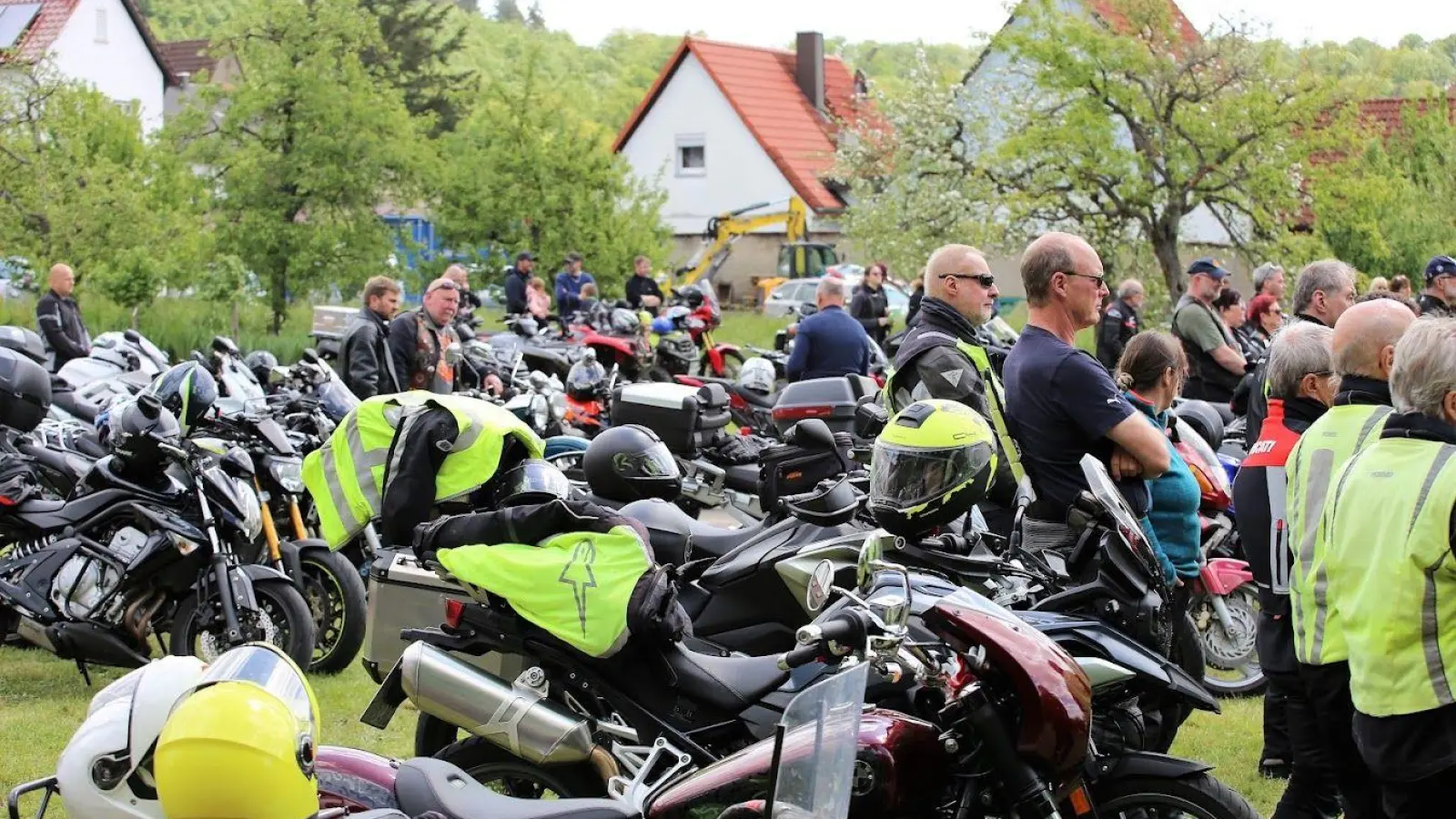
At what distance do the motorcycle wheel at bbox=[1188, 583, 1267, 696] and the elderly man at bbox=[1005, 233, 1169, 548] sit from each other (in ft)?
8.34

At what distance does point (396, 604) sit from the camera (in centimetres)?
541

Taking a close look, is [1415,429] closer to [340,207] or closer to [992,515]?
[992,515]

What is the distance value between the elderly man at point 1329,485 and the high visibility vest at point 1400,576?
18.0 inches

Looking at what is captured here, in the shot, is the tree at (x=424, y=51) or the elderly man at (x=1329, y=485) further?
the tree at (x=424, y=51)

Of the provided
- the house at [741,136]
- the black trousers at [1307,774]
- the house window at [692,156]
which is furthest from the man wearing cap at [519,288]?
the house window at [692,156]

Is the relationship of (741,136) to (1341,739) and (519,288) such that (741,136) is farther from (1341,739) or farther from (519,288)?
(1341,739)

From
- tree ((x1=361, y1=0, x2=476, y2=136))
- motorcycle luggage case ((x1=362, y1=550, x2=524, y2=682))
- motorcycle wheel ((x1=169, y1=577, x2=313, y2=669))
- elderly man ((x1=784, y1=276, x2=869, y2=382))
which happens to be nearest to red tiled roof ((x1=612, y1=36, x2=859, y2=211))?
tree ((x1=361, y1=0, x2=476, y2=136))

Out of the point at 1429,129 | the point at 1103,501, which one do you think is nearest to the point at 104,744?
the point at 1103,501

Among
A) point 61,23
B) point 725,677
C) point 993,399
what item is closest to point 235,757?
point 725,677

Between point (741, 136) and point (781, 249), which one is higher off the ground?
point (741, 136)

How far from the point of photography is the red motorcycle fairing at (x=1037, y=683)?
3627 millimetres

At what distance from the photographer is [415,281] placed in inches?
982

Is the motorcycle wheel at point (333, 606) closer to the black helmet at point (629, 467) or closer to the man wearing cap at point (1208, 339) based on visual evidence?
the black helmet at point (629, 467)

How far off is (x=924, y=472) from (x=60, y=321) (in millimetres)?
11936
